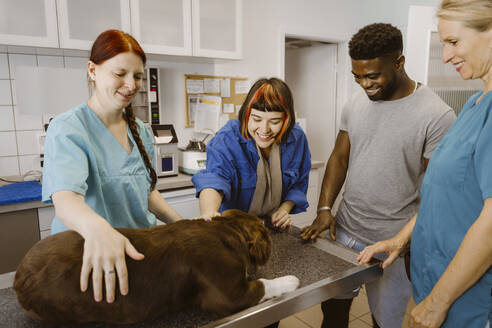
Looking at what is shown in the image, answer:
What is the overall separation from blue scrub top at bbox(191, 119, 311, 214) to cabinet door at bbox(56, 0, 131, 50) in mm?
1393

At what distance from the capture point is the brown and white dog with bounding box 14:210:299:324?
689 millimetres

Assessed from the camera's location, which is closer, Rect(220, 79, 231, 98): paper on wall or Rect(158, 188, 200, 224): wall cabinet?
Rect(158, 188, 200, 224): wall cabinet

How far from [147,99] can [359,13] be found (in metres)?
2.63

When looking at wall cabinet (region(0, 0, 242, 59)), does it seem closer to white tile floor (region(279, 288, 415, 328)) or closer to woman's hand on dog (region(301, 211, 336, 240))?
woman's hand on dog (region(301, 211, 336, 240))

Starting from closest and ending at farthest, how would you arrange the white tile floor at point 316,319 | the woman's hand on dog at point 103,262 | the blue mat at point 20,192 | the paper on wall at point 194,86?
the woman's hand on dog at point 103,262 < the blue mat at point 20,192 < the white tile floor at point 316,319 < the paper on wall at point 194,86

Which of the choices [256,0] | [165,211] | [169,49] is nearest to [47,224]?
[165,211]

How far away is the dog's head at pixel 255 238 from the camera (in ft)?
2.90

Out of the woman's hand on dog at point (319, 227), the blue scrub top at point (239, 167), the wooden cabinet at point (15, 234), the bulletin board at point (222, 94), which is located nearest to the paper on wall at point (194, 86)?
the bulletin board at point (222, 94)

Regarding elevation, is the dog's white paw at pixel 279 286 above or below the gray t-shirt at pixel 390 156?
below

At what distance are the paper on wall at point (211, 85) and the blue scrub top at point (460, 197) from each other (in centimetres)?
244

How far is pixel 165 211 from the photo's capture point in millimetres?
1237

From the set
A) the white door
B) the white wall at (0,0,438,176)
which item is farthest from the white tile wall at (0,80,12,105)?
the white door

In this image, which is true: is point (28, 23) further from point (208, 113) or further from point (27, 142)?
point (208, 113)

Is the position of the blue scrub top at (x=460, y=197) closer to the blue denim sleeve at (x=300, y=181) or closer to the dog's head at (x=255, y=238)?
the dog's head at (x=255, y=238)
